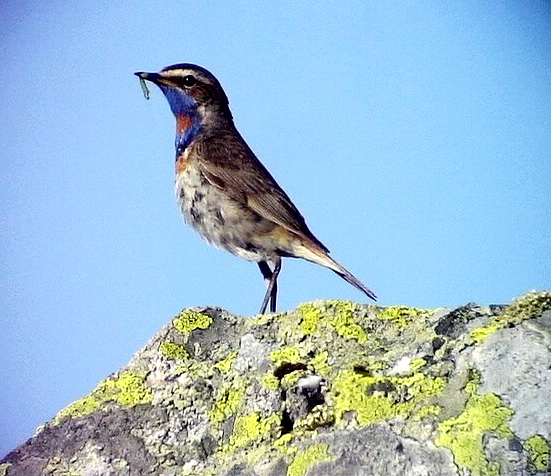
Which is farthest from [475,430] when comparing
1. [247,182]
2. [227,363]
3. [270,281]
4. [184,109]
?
[184,109]

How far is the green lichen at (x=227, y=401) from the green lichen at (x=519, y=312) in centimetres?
86

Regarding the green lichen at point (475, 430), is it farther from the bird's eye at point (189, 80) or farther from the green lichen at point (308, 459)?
the bird's eye at point (189, 80)

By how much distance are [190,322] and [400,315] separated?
2.82 ft

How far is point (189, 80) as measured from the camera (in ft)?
27.1

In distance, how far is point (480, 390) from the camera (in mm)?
2818

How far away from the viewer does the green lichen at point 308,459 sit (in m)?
2.76

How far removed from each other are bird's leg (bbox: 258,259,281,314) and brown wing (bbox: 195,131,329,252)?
35 centimetres

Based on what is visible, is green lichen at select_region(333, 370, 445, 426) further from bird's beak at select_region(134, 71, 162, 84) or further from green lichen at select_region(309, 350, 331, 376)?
bird's beak at select_region(134, 71, 162, 84)

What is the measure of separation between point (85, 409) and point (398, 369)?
1.18 m

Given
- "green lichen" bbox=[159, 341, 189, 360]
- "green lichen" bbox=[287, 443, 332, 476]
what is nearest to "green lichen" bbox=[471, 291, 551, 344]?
"green lichen" bbox=[287, 443, 332, 476]

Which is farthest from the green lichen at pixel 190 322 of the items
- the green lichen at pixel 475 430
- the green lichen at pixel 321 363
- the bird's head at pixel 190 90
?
the bird's head at pixel 190 90

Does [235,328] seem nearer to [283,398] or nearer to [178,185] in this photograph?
[283,398]

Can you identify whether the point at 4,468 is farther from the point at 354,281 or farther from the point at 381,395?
the point at 354,281

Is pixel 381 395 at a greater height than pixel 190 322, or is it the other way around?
pixel 190 322
